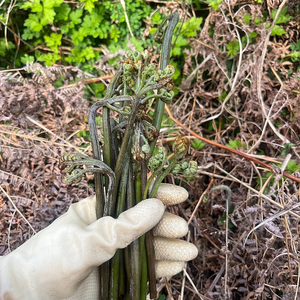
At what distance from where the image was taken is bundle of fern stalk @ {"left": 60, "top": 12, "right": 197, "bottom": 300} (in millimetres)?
1378

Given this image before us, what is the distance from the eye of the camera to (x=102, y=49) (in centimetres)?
284

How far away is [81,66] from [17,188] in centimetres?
142

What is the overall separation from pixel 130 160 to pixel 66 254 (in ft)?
1.92

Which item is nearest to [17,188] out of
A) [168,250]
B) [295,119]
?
[168,250]

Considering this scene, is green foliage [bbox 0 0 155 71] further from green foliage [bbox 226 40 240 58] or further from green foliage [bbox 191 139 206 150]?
green foliage [bbox 191 139 206 150]

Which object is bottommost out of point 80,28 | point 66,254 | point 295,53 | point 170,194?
point 66,254

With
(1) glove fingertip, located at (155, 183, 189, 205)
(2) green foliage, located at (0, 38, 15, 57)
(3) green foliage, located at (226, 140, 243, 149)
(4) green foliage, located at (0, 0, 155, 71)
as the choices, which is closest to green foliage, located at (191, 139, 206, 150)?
(3) green foliage, located at (226, 140, 243, 149)

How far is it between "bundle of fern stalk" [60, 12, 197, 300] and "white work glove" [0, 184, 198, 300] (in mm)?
101

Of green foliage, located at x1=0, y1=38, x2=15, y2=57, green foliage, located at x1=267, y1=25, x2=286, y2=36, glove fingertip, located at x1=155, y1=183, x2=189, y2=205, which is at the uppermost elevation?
green foliage, located at x1=267, y1=25, x2=286, y2=36

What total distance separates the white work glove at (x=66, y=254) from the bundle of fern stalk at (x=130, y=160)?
0.10 meters

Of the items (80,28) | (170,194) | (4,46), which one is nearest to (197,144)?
(170,194)

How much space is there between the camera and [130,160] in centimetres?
157

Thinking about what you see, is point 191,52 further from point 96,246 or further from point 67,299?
point 67,299

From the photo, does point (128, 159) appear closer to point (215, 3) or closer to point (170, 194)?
point (170, 194)
